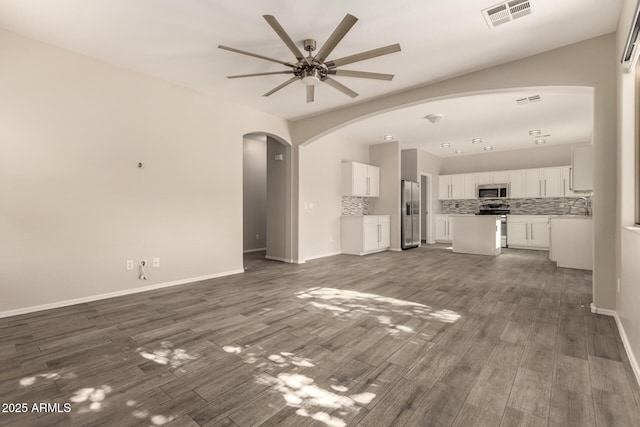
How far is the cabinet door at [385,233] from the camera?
756cm

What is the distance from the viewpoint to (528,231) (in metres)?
8.05

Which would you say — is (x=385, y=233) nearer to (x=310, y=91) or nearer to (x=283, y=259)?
(x=283, y=259)

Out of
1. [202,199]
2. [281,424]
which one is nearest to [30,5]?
[202,199]

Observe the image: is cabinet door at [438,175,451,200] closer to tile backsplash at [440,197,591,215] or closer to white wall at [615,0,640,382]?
tile backsplash at [440,197,591,215]

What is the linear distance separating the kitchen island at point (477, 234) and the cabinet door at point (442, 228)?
6.85 feet

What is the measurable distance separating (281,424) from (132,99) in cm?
414

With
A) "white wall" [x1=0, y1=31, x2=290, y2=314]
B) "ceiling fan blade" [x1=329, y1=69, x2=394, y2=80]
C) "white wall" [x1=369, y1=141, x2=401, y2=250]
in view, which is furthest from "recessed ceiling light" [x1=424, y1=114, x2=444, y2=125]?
"white wall" [x1=0, y1=31, x2=290, y2=314]

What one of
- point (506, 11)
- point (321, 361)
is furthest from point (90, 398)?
point (506, 11)

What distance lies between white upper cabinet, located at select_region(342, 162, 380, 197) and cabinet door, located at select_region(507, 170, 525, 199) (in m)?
4.07

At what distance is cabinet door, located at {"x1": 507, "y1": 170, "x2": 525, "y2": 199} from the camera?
8406 millimetres

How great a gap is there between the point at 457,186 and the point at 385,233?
139 inches

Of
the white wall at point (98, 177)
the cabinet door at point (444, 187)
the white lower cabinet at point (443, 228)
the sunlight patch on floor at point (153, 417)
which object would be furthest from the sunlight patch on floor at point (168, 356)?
the cabinet door at point (444, 187)

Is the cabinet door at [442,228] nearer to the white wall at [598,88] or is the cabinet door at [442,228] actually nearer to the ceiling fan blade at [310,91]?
the white wall at [598,88]

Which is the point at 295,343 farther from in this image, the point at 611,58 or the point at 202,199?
the point at 611,58
